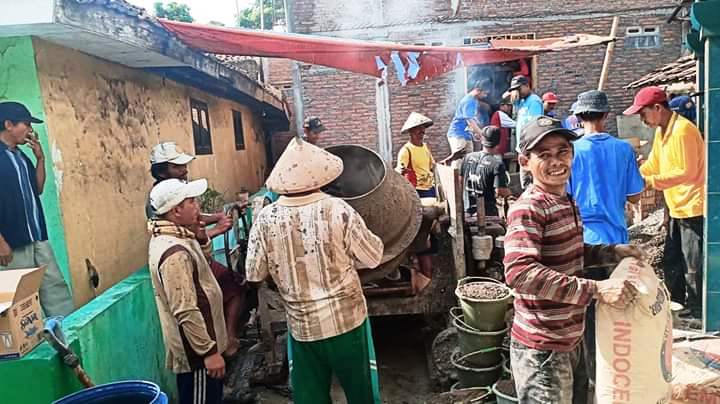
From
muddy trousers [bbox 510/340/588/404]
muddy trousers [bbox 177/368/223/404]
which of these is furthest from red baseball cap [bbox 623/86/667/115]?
muddy trousers [bbox 177/368/223/404]

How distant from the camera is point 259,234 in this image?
286 cm

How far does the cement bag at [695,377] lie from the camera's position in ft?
9.00

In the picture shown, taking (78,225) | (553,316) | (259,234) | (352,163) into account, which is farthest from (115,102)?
(553,316)

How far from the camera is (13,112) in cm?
339

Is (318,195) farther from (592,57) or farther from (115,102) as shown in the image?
(592,57)

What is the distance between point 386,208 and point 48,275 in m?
2.42

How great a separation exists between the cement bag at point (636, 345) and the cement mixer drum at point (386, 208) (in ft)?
6.88

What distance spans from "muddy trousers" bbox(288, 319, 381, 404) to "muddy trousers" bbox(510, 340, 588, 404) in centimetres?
91

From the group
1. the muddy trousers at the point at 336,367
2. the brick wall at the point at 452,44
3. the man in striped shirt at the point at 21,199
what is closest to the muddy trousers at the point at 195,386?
the muddy trousers at the point at 336,367

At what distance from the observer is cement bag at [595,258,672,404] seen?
1.98 meters

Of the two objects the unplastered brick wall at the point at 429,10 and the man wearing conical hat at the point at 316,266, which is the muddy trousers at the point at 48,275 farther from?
the unplastered brick wall at the point at 429,10

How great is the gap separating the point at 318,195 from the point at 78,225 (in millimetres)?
2283

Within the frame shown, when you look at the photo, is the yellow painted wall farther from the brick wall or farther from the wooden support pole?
the wooden support pole

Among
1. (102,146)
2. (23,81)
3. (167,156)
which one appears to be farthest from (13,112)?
(102,146)
